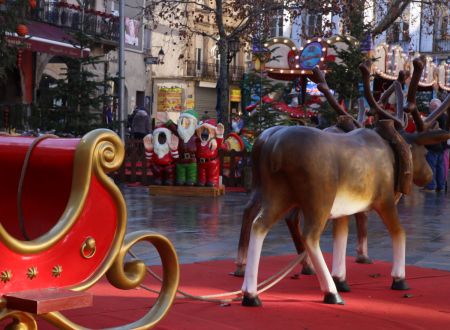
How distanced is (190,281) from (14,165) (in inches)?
94.3

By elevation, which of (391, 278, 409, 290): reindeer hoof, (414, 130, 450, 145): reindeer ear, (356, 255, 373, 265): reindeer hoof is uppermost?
(414, 130, 450, 145): reindeer ear

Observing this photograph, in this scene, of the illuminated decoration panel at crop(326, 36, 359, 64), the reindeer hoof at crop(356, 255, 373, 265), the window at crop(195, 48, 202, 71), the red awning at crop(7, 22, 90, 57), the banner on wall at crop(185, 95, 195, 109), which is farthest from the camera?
the window at crop(195, 48, 202, 71)

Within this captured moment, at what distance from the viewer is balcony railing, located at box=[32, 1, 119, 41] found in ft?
90.7

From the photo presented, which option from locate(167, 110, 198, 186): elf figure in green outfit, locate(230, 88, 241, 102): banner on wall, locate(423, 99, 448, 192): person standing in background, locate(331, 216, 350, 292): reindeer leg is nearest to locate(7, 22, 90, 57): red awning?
locate(167, 110, 198, 186): elf figure in green outfit

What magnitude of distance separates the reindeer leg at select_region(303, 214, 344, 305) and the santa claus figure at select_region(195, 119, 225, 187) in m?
10.0

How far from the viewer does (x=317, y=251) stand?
6.07 meters

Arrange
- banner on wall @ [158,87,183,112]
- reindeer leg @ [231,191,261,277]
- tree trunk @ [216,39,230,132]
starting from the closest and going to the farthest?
reindeer leg @ [231,191,261,277] < tree trunk @ [216,39,230,132] < banner on wall @ [158,87,183,112]

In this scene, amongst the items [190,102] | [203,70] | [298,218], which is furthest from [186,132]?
[203,70]

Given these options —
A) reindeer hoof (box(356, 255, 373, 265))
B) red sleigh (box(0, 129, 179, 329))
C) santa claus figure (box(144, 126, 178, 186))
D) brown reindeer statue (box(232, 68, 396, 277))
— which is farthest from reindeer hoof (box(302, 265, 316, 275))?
santa claus figure (box(144, 126, 178, 186))

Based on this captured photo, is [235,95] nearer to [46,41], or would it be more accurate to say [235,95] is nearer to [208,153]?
[46,41]

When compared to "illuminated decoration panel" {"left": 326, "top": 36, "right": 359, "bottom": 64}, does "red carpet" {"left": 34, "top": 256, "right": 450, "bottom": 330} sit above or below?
below

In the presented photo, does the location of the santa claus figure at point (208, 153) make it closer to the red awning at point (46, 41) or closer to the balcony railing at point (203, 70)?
the red awning at point (46, 41)

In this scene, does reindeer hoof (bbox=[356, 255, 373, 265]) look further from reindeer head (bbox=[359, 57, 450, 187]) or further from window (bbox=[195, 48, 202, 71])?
window (bbox=[195, 48, 202, 71])

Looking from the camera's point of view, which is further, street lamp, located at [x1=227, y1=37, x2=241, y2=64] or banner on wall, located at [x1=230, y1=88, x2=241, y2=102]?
banner on wall, located at [x1=230, y1=88, x2=241, y2=102]
